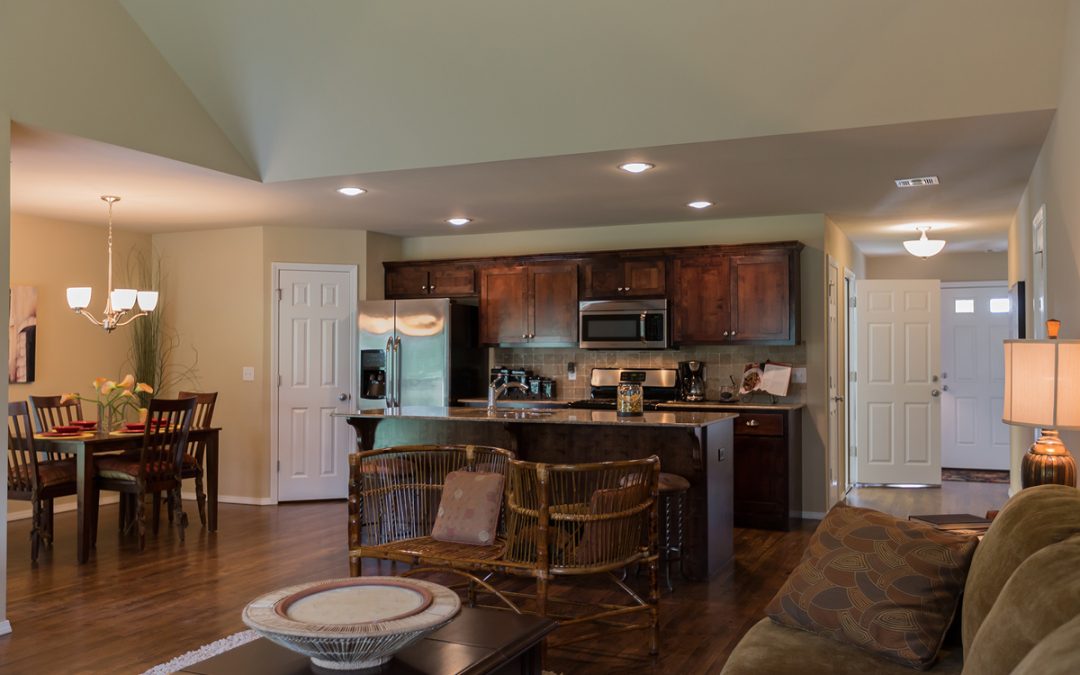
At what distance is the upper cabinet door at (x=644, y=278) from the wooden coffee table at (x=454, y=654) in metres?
4.62

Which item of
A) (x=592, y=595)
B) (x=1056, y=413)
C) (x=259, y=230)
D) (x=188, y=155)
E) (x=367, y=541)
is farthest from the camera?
(x=259, y=230)

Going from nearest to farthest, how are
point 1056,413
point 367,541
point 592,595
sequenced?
point 1056,413
point 592,595
point 367,541

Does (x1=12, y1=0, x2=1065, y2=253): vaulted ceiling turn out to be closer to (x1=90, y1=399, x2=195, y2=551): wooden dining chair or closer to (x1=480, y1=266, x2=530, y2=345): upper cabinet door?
(x1=480, y1=266, x2=530, y2=345): upper cabinet door

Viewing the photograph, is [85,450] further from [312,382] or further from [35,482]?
[312,382]

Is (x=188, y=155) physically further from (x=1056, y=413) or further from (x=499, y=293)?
(x=1056, y=413)

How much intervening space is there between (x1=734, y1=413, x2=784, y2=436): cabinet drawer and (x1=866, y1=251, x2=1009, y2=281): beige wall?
14.6 feet

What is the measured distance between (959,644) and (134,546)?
510 cm

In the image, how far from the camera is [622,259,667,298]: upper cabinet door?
23.5 feet

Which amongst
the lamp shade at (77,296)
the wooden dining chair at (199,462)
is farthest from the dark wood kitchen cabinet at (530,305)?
the lamp shade at (77,296)

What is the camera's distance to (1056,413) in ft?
9.39

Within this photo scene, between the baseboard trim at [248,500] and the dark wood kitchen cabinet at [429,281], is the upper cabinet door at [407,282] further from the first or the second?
the baseboard trim at [248,500]

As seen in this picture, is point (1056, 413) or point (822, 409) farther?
point (822, 409)

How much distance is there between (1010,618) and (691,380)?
5.60 m

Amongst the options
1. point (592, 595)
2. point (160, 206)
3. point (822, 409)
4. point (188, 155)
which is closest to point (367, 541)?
point (592, 595)
